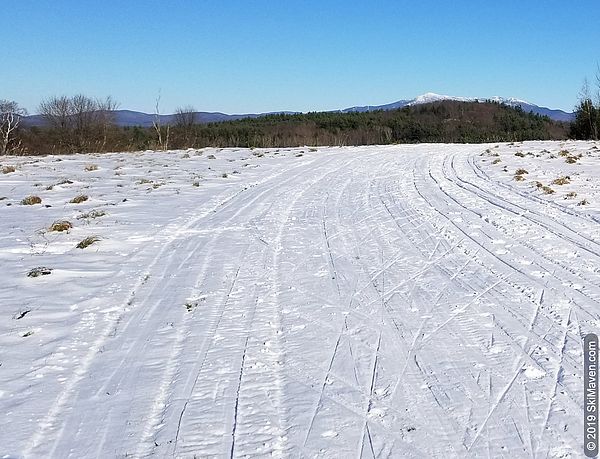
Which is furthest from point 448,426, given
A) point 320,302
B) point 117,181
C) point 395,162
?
point 395,162

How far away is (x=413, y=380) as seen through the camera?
140 inches

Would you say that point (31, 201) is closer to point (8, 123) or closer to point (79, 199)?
point (79, 199)

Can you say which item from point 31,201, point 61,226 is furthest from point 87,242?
point 31,201

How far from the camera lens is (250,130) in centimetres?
6631

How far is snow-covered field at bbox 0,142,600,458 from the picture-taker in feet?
10.0

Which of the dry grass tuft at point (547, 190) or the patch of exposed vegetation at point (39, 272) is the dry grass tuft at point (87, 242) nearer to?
the patch of exposed vegetation at point (39, 272)

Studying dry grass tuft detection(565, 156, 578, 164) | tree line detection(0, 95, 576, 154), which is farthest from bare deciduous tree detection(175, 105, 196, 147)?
dry grass tuft detection(565, 156, 578, 164)

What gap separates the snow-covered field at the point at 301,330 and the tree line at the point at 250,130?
25.6 m

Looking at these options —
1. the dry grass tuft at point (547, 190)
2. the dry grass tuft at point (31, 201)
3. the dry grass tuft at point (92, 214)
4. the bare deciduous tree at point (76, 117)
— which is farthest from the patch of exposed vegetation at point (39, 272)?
the bare deciduous tree at point (76, 117)

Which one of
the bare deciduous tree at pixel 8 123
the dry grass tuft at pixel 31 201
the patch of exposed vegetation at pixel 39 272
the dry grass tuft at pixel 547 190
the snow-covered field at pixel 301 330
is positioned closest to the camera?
the snow-covered field at pixel 301 330

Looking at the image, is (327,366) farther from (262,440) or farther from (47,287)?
(47,287)

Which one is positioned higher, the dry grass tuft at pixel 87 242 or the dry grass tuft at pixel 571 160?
the dry grass tuft at pixel 571 160

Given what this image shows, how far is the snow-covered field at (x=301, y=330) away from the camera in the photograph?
3.06 m

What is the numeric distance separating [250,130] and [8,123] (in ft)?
115
